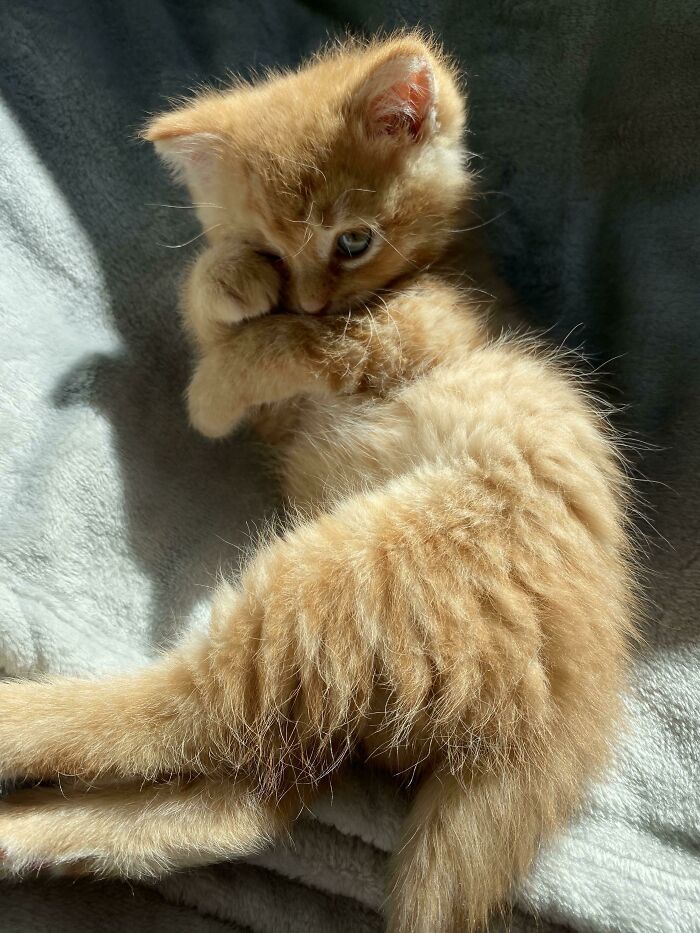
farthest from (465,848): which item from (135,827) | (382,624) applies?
(135,827)

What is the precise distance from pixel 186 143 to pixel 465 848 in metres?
1.11

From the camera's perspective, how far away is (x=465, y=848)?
817 millimetres

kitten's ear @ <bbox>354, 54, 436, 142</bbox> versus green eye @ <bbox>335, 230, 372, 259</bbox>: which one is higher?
kitten's ear @ <bbox>354, 54, 436, 142</bbox>

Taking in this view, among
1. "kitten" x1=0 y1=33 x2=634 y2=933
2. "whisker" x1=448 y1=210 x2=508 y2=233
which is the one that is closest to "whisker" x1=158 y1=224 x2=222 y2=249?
"kitten" x1=0 y1=33 x2=634 y2=933

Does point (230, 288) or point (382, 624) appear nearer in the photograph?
point (382, 624)

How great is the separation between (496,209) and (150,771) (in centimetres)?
120

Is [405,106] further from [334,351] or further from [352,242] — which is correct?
[334,351]

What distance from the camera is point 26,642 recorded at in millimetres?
979

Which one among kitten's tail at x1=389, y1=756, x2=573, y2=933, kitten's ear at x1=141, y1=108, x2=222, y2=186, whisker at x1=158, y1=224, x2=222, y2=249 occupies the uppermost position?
kitten's ear at x1=141, y1=108, x2=222, y2=186

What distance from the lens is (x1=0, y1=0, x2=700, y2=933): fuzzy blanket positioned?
948 millimetres

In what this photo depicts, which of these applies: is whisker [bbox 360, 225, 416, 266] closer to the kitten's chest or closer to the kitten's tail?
the kitten's chest

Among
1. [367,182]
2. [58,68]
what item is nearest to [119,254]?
[58,68]

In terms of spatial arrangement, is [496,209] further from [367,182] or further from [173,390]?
[173,390]

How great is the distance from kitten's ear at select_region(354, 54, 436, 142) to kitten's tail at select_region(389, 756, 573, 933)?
3.16ft
